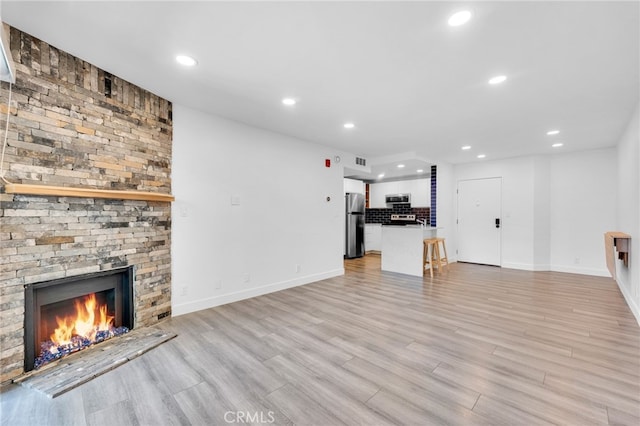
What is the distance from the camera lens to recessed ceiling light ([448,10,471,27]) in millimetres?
1712

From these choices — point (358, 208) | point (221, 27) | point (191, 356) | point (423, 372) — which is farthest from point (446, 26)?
point (358, 208)

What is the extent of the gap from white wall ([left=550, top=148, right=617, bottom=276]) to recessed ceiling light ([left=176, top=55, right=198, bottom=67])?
691 centimetres

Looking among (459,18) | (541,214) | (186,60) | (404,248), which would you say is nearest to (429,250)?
(404,248)

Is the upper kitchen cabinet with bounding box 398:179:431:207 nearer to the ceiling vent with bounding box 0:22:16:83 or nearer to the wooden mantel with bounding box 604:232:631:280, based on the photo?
the wooden mantel with bounding box 604:232:631:280

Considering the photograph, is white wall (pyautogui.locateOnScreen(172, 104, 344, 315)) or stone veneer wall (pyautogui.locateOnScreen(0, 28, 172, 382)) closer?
stone veneer wall (pyautogui.locateOnScreen(0, 28, 172, 382))

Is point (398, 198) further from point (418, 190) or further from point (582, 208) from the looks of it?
point (582, 208)

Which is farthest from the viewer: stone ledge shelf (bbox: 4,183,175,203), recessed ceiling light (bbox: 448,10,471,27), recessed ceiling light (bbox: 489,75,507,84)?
recessed ceiling light (bbox: 489,75,507,84)

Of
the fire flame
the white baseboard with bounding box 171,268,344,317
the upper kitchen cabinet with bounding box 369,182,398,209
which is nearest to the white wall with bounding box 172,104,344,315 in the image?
the white baseboard with bounding box 171,268,344,317

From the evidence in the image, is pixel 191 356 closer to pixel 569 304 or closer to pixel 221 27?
pixel 221 27

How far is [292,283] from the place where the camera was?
14.7 ft

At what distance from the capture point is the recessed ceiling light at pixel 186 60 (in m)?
2.24

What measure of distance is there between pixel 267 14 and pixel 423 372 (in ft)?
8.96

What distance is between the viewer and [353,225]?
294 inches

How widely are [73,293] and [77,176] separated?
101 centimetres
